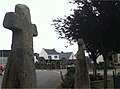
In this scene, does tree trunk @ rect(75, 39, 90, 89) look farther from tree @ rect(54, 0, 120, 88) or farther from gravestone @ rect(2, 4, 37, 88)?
tree @ rect(54, 0, 120, 88)

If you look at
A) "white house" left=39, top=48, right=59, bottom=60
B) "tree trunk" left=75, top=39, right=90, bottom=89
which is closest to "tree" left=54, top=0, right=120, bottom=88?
"tree trunk" left=75, top=39, right=90, bottom=89

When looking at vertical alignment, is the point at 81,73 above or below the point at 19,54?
below

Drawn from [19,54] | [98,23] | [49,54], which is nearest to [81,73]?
[19,54]

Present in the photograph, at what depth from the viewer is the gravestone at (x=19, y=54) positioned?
5.46m

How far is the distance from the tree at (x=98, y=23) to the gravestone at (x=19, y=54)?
14.3m

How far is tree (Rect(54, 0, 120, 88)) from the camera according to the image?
64.6 ft

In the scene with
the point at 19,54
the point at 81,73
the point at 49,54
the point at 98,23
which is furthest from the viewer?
the point at 49,54

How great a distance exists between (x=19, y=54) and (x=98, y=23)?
600 inches

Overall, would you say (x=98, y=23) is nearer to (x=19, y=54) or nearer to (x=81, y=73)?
(x=81, y=73)

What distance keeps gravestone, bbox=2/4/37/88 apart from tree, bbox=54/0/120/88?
47.0 feet

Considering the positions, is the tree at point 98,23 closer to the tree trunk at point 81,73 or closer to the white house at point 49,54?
the tree trunk at point 81,73

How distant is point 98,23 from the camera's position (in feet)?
66.6

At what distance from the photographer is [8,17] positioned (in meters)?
5.57

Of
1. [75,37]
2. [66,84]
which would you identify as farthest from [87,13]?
[66,84]
